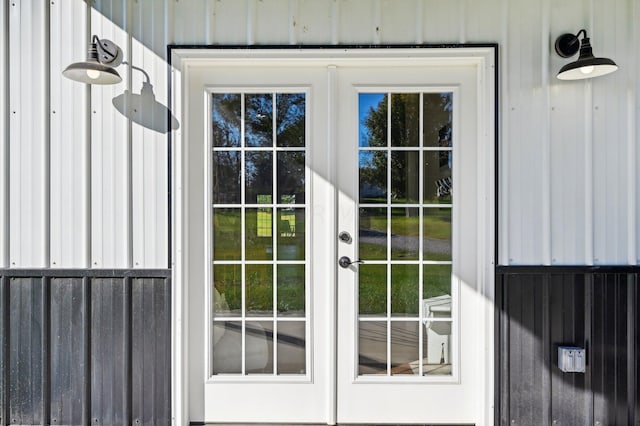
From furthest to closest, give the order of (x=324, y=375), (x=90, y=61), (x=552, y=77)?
(x=324, y=375)
(x=552, y=77)
(x=90, y=61)

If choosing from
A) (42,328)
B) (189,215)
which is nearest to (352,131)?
(189,215)

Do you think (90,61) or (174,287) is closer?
(90,61)

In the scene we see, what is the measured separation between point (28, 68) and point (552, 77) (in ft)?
10.0

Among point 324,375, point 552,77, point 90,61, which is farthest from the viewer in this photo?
point 324,375

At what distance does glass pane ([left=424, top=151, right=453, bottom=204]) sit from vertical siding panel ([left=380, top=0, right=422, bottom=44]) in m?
0.67

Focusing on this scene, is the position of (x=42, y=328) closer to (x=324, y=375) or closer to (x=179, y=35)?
(x=324, y=375)

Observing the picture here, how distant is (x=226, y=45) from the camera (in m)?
1.98

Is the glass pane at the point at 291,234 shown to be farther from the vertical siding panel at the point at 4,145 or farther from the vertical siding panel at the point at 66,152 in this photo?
the vertical siding panel at the point at 4,145

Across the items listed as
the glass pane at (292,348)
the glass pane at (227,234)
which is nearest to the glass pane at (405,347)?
→ the glass pane at (292,348)

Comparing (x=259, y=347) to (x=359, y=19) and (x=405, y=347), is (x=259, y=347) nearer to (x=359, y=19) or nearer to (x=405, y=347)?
(x=405, y=347)

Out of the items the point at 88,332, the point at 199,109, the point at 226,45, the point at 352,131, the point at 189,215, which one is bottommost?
the point at 88,332

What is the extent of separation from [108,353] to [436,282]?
199 cm

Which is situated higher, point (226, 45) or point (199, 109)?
point (226, 45)

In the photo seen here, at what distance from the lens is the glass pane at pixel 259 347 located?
6.92 ft
